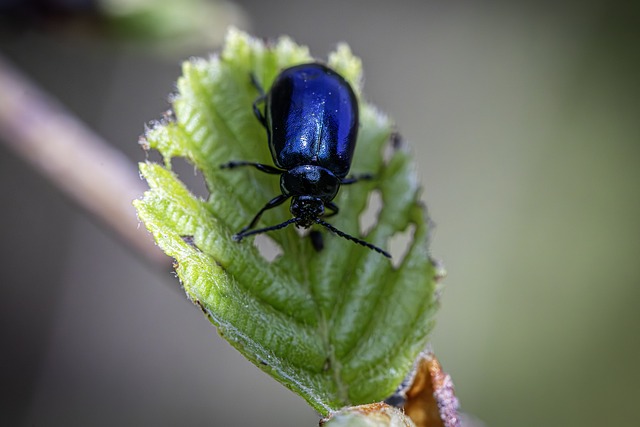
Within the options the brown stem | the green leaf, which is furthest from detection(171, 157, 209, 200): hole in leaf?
the green leaf

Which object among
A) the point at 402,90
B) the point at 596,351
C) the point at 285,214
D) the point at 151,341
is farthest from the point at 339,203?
the point at 402,90

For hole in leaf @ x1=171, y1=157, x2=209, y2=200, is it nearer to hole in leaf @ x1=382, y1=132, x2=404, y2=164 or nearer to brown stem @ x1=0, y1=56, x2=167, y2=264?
brown stem @ x1=0, y1=56, x2=167, y2=264

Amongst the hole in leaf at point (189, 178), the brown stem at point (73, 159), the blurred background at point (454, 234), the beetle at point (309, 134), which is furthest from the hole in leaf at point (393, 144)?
the hole in leaf at point (189, 178)

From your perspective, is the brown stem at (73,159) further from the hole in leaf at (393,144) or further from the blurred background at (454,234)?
the blurred background at (454,234)

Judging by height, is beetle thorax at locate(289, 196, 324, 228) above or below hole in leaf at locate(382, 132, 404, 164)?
below

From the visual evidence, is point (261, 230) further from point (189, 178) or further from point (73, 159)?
point (189, 178)

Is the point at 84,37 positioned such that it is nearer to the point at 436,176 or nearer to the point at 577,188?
the point at 436,176
